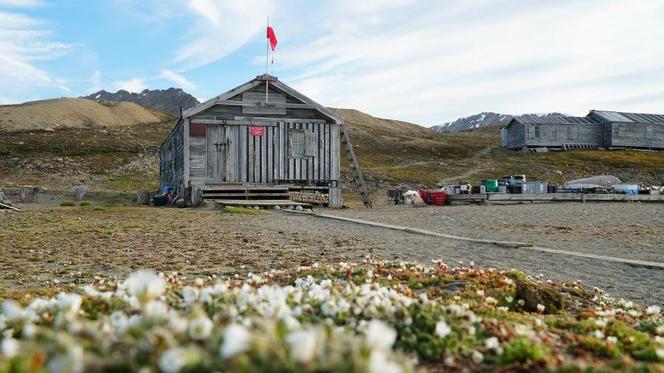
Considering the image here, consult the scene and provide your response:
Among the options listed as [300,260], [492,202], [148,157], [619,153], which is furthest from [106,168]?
[619,153]

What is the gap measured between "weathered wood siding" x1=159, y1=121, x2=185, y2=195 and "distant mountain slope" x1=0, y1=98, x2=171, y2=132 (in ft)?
219

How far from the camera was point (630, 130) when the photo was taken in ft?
316

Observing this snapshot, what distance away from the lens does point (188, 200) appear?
107ft

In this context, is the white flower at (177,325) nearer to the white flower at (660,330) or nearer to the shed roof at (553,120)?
the white flower at (660,330)

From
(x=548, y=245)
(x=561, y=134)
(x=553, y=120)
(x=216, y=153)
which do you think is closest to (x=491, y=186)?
(x=216, y=153)

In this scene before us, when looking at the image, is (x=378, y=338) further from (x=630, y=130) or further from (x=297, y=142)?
(x=630, y=130)

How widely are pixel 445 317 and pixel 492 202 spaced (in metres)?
39.7

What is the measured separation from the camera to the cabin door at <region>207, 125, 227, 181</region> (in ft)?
109

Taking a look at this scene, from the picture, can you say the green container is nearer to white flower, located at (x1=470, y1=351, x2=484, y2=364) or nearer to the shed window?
white flower, located at (x1=470, y1=351, x2=484, y2=364)

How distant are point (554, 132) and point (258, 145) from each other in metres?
73.6

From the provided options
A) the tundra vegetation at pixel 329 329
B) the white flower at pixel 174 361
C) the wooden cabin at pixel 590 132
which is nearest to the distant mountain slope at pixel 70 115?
the wooden cabin at pixel 590 132

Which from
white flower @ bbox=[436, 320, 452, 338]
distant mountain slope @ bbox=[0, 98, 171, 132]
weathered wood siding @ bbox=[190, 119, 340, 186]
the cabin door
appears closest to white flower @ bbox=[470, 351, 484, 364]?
white flower @ bbox=[436, 320, 452, 338]

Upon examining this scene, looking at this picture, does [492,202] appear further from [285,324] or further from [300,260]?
[285,324]

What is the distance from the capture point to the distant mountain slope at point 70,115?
108438 millimetres
